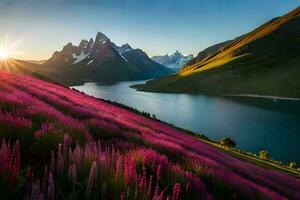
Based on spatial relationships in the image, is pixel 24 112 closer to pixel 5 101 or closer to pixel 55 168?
pixel 5 101

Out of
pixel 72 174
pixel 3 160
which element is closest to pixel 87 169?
pixel 72 174

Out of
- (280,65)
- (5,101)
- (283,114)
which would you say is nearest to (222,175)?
(5,101)

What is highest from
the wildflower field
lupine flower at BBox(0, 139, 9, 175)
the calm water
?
lupine flower at BBox(0, 139, 9, 175)

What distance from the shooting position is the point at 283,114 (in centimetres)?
9544

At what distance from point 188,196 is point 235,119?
86365mm

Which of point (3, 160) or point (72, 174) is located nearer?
point (3, 160)

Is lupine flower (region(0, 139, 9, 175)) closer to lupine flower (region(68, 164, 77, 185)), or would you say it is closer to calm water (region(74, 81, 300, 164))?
lupine flower (region(68, 164, 77, 185))

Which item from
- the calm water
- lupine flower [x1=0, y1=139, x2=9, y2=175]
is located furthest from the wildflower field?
the calm water

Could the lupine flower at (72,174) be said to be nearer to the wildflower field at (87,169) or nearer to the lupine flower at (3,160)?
the wildflower field at (87,169)

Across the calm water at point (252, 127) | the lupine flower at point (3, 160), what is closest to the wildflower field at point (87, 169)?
the lupine flower at point (3, 160)

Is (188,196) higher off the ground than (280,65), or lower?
lower

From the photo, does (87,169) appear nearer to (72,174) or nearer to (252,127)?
(72,174)

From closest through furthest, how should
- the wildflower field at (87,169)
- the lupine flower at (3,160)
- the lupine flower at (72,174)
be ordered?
the lupine flower at (3,160) < the wildflower field at (87,169) < the lupine flower at (72,174)

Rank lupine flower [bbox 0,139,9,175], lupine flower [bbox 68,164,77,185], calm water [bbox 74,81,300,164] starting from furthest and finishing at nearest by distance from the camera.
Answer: calm water [bbox 74,81,300,164] → lupine flower [bbox 68,164,77,185] → lupine flower [bbox 0,139,9,175]
